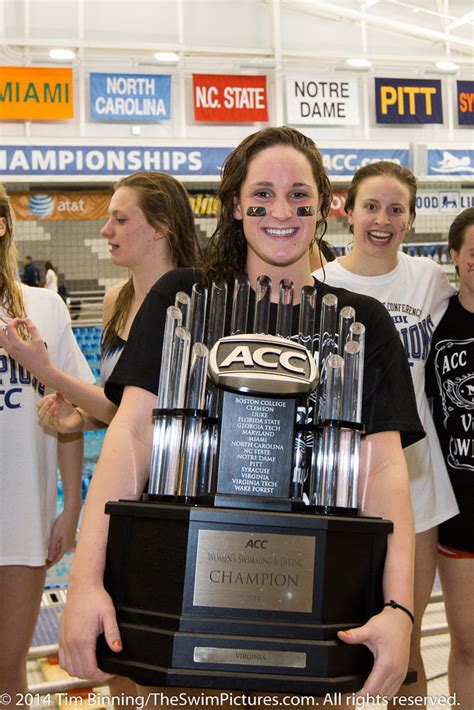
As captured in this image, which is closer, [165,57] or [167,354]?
[167,354]

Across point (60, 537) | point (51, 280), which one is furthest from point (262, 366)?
point (51, 280)

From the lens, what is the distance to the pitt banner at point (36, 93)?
6895 millimetres

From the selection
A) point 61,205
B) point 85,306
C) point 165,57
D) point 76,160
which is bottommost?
point 85,306

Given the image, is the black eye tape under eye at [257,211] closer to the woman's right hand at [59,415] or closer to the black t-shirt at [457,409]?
the woman's right hand at [59,415]

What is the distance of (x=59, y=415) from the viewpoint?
2078mm

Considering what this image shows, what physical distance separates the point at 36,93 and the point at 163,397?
6.45 metres

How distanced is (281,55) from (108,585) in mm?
7209

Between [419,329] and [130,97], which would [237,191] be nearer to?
[419,329]

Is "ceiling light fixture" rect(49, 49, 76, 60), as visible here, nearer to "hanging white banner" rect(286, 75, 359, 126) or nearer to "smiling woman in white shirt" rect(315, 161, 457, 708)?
"hanging white banner" rect(286, 75, 359, 126)

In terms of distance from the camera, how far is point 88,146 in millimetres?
7176

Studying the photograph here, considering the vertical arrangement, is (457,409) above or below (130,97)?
below

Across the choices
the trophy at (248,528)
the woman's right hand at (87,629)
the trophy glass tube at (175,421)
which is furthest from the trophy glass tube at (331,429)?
the woman's right hand at (87,629)

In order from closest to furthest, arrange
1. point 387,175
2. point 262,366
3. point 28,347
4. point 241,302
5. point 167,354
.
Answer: point 262,366, point 167,354, point 241,302, point 28,347, point 387,175

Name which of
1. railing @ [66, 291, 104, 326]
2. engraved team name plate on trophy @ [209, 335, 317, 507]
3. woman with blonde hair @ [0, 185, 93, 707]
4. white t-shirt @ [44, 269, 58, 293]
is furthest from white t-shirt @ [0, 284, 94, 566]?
white t-shirt @ [44, 269, 58, 293]
